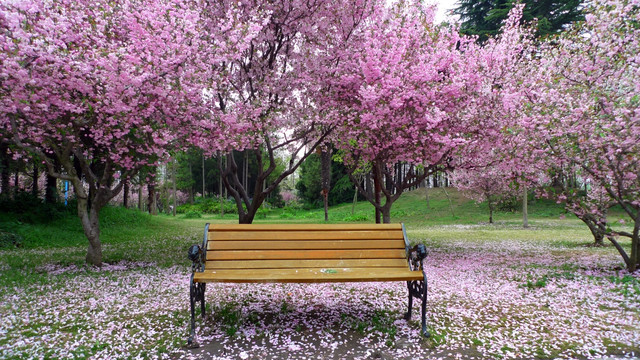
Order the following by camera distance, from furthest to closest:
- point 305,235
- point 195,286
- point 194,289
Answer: point 305,235, point 195,286, point 194,289

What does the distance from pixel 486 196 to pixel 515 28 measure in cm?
1443

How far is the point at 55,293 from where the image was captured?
18.6 ft

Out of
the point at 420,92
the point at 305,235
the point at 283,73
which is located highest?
the point at 283,73

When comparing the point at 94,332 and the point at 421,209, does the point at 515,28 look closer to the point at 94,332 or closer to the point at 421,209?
the point at 94,332

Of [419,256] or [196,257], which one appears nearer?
[196,257]

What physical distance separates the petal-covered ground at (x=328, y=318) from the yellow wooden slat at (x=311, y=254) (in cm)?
79

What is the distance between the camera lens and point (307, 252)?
15.0 ft

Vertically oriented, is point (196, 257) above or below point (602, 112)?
below

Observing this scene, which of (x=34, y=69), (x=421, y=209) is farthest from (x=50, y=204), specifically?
(x=421, y=209)

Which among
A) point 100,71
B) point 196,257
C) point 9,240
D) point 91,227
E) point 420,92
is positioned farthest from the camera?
point 9,240

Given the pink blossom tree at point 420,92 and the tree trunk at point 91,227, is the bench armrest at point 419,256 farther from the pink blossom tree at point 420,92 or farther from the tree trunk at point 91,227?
the tree trunk at point 91,227

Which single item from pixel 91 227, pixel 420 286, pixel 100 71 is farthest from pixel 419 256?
pixel 91 227

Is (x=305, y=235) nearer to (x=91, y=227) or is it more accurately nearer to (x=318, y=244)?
(x=318, y=244)

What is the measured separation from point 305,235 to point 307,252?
9.1 inches
